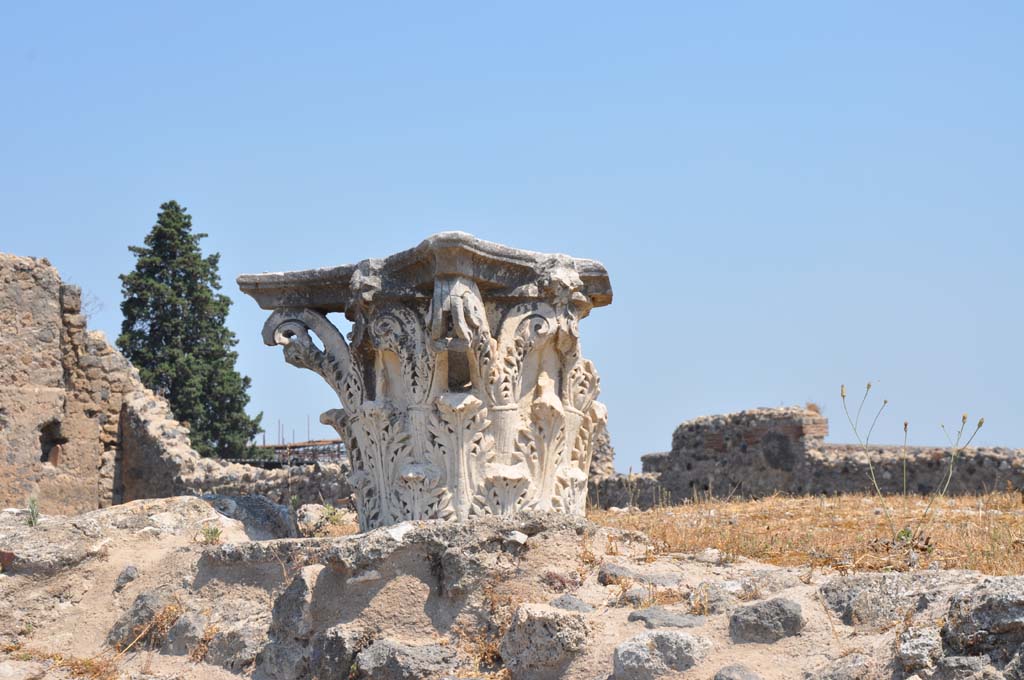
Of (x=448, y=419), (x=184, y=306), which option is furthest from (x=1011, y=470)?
(x=184, y=306)

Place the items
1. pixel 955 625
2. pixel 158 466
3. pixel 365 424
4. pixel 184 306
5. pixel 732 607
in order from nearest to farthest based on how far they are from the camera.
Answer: pixel 955 625 < pixel 732 607 < pixel 365 424 < pixel 158 466 < pixel 184 306

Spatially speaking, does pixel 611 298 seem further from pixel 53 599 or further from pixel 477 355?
pixel 53 599

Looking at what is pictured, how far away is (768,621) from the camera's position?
4676mm

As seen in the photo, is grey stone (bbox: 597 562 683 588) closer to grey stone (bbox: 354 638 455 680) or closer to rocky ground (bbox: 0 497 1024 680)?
rocky ground (bbox: 0 497 1024 680)

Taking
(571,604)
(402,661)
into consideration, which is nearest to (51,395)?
(402,661)

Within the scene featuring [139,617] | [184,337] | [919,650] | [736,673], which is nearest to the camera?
[919,650]

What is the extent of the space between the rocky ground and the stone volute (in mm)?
602

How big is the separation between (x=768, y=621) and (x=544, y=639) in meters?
0.93

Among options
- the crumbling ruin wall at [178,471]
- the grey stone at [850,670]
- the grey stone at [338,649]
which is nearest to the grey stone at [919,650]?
the grey stone at [850,670]

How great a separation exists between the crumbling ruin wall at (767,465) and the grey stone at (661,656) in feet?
36.2

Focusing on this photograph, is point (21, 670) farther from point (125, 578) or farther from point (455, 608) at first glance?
point (455, 608)

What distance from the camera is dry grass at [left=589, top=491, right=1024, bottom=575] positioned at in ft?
18.1

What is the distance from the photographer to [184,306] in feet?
77.7

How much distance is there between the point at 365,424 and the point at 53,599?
6.22ft
